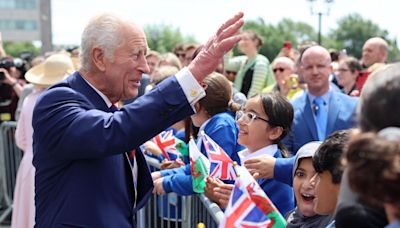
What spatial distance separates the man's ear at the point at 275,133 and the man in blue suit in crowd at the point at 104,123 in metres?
1.00

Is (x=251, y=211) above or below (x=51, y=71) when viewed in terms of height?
above

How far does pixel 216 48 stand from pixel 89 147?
1.91 feet

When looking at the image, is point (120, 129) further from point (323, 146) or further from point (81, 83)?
point (323, 146)

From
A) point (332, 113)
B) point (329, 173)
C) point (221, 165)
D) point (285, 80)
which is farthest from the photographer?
point (285, 80)

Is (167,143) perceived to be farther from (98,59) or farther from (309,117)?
(98,59)

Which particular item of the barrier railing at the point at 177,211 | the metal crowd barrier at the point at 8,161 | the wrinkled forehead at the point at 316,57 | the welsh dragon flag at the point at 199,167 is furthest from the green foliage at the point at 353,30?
the welsh dragon flag at the point at 199,167

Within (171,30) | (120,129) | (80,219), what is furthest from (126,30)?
(171,30)

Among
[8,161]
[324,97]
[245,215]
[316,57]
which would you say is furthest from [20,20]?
[245,215]

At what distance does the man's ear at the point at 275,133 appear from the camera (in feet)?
10.8

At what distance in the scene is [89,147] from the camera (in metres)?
2.07

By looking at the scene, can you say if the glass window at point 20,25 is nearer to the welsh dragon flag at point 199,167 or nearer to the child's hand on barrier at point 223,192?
the welsh dragon flag at point 199,167

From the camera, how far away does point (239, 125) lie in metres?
3.30

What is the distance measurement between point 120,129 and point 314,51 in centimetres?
344

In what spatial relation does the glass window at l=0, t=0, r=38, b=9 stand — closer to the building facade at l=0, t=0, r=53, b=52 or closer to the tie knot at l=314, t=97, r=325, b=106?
the building facade at l=0, t=0, r=53, b=52
